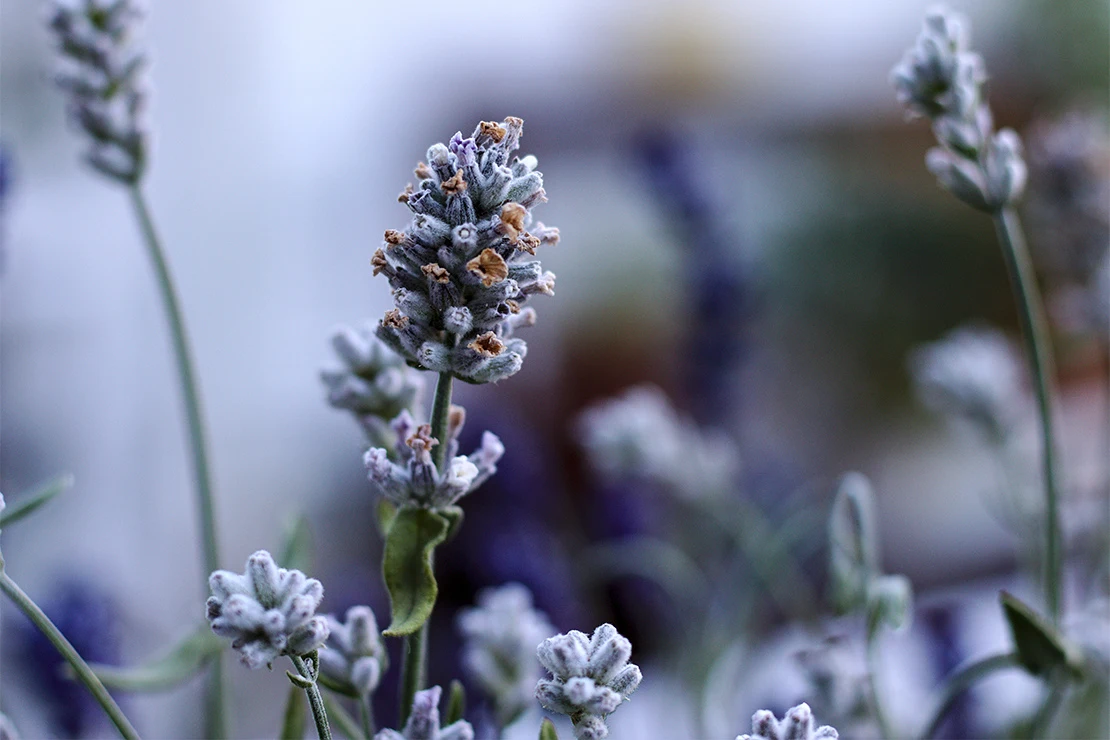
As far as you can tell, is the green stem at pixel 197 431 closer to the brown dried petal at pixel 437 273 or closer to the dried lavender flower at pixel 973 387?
the brown dried petal at pixel 437 273

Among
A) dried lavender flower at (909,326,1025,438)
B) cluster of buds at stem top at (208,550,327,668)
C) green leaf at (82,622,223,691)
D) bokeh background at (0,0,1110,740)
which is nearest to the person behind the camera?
cluster of buds at stem top at (208,550,327,668)

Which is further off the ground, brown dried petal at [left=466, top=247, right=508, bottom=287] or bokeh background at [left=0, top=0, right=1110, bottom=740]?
bokeh background at [left=0, top=0, right=1110, bottom=740]

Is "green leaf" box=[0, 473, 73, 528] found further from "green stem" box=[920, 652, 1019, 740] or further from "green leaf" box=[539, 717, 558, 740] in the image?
"green stem" box=[920, 652, 1019, 740]

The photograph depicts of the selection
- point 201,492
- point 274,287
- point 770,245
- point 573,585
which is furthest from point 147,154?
Answer: point 770,245

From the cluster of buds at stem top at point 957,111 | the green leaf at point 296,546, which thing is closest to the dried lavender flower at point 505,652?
the green leaf at point 296,546

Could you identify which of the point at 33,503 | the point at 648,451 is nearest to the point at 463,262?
the point at 33,503

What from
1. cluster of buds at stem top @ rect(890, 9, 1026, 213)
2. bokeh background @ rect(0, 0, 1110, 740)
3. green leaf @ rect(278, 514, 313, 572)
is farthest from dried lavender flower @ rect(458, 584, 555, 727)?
bokeh background @ rect(0, 0, 1110, 740)

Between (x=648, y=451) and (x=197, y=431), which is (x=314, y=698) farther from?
(x=648, y=451)
